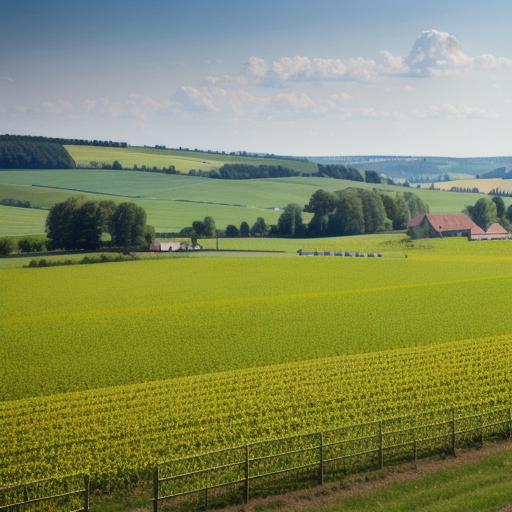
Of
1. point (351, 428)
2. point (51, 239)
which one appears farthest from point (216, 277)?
point (351, 428)

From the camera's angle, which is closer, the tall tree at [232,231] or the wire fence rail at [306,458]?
the wire fence rail at [306,458]

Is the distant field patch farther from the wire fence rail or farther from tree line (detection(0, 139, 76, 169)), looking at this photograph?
the wire fence rail

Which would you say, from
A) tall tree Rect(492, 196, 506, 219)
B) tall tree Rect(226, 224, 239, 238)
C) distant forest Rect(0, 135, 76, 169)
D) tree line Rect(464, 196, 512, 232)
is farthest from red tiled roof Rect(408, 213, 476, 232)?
distant forest Rect(0, 135, 76, 169)

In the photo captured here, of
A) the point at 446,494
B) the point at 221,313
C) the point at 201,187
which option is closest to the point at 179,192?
the point at 201,187

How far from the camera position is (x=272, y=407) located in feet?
73.3

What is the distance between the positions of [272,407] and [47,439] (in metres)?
6.48

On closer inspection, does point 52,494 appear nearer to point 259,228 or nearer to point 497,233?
point 259,228

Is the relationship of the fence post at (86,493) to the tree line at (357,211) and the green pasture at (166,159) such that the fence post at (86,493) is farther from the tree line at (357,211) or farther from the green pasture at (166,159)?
the green pasture at (166,159)

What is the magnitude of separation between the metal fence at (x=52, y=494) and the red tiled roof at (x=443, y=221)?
39.3 metres

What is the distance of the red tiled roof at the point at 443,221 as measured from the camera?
173 feet

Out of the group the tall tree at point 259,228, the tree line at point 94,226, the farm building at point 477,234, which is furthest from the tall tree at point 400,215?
the tree line at point 94,226

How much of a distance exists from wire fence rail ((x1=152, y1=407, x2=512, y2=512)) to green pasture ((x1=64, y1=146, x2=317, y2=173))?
32.9 metres

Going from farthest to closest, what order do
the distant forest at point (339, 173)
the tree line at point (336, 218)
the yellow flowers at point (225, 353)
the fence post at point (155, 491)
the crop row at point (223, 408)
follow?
the distant forest at point (339, 173) < the tree line at point (336, 218) < the yellow flowers at point (225, 353) < the crop row at point (223, 408) < the fence post at point (155, 491)

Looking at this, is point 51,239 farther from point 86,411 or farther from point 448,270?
point 448,270
